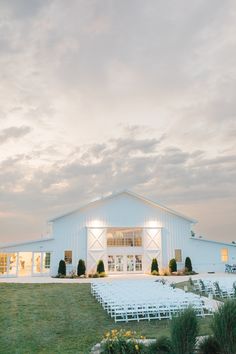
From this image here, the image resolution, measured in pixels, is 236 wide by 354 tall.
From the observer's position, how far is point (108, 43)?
58.1 feet

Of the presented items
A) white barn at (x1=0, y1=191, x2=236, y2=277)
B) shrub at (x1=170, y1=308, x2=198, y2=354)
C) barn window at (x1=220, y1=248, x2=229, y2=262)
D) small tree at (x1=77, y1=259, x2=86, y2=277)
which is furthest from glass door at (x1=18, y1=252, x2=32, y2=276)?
shrub at (x1=170, y1=308, x2=198, y2=354)

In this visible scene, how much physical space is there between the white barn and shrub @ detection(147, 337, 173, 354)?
2623 cm

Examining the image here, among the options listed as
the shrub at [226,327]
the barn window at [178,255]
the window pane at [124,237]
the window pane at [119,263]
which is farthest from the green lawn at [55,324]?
the barn window at [178,255]

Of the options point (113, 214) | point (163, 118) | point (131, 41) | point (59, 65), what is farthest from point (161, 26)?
point (113, 214)

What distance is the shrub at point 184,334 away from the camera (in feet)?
26.1

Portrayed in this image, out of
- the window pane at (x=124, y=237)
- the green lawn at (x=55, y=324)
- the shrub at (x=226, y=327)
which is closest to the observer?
the shrub at (x=226, y=327)

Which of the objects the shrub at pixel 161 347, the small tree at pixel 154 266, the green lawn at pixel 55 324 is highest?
the small tree at pixel 154 266

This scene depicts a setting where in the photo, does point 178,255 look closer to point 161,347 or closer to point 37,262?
point 37,262

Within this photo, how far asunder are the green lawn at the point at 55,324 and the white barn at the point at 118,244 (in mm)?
12694

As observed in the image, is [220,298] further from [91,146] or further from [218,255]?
[218,255]

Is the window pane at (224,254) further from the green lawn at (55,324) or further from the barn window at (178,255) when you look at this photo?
the green lawn at (55,324)

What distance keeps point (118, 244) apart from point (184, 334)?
2861 cm

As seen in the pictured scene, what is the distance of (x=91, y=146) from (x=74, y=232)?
10.3 meters

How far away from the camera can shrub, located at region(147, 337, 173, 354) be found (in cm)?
834
